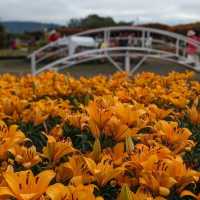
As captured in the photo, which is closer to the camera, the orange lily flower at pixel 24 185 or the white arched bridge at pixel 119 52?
the orange lily flower at pixel 24 185

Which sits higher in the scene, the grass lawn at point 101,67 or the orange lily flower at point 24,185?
the orange lily flower at point 24,185

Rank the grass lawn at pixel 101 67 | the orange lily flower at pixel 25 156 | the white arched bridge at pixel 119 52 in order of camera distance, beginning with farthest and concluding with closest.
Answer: the grass lawn at pixel 101 67
the white arched bridge at pixel 119 52
the orange lily flower at pixel 25 156

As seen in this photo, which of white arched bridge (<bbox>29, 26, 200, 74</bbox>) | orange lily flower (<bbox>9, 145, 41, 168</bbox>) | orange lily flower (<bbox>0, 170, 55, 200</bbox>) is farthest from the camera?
white arched bridge (<bbox>29, 26, 200, 74</bbox>)

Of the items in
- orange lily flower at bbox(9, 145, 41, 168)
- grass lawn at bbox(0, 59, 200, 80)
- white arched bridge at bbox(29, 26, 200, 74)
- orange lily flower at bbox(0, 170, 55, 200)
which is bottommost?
grass lawn at bbox(0, 59, 200, 80)

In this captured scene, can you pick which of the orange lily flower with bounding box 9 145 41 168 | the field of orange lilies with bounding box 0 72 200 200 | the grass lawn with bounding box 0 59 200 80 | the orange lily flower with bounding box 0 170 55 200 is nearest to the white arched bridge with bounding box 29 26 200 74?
the grass lawn with bounding box 0 59 200 80

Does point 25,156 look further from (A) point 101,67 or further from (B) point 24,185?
(A) point 101,67

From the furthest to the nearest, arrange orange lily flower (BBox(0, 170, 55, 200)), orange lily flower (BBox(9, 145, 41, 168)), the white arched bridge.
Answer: the white arched bridge < orange lily flower (BBox(9, 145, 41, 168)) < orange lily flower (BBox(0, 170, 55, 200))

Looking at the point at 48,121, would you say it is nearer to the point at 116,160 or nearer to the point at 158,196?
the point at 116,160

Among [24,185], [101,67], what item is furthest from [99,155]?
[101,67]

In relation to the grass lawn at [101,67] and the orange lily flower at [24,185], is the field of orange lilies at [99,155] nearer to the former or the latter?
the orange lily flower at [24,185]

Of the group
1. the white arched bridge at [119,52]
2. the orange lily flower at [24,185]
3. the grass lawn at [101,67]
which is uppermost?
the orange lily flower at [24,185]

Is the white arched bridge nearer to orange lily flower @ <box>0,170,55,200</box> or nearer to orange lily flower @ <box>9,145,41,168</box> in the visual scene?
orange lily flower @ <box>9,145,41,168</box>

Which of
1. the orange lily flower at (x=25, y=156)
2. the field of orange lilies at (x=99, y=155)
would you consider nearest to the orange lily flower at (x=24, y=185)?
the field of orange lilies at (x=99, y=155)

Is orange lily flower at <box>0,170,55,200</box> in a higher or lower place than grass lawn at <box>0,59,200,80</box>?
higher
